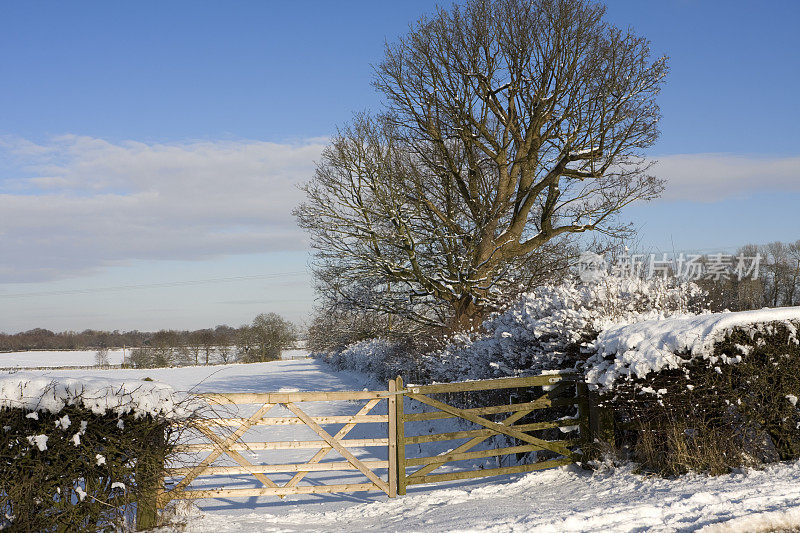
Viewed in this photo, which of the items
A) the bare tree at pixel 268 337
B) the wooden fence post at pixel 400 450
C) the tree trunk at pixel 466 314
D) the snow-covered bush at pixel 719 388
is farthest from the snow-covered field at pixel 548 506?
the bare tree at pixel 268 337

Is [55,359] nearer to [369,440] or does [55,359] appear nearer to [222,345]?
[222,345]

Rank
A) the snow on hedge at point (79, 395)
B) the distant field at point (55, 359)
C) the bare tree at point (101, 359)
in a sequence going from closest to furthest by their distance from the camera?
the snow on hedge at point (79, 395) → the distant field at point (55, 359) → the bare tree at point (101, 359)

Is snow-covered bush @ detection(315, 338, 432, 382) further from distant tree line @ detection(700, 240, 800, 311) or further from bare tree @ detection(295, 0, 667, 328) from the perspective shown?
distant tree line @ detection(700, 240, 800, 311)

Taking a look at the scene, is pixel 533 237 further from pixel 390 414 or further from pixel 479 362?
pixel 390 414

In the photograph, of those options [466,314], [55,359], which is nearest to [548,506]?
[466,314]

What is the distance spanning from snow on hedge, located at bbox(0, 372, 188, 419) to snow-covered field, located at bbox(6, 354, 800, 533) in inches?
24.8

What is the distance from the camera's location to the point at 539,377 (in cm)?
859

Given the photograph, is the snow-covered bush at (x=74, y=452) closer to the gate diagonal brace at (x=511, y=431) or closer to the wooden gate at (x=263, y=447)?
the wooden gate at (x=263, y=447)

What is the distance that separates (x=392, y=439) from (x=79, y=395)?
12.7ft

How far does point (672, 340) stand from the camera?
751 centimetres

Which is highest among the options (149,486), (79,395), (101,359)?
(79,395)

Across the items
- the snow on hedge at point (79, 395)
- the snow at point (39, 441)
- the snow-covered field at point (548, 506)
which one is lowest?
the snow-covered field at point (548, 506)

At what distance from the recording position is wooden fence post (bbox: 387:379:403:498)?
804 cm

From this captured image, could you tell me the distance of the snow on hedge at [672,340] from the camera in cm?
739
